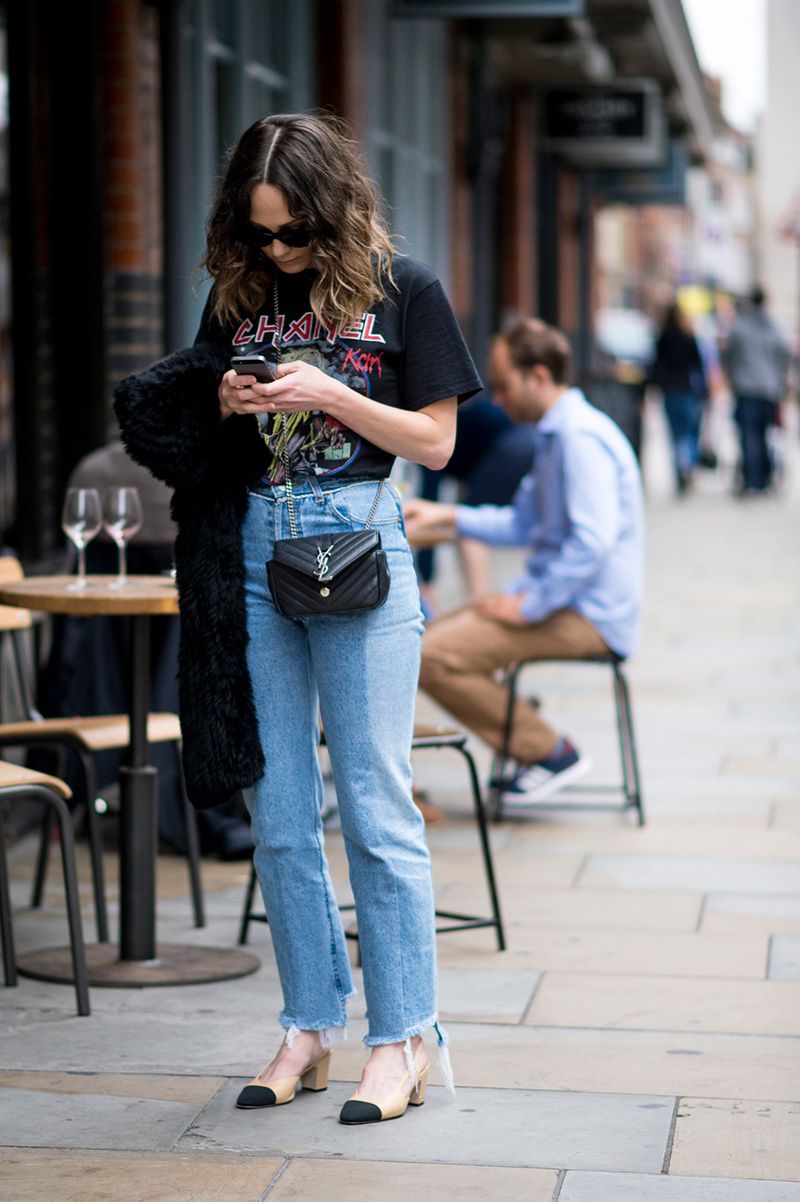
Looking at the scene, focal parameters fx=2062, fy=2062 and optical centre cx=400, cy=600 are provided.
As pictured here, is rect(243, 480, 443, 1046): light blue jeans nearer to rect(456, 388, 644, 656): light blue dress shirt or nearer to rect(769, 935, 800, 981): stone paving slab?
rect(769, 935, 800, 981): stone paving slab

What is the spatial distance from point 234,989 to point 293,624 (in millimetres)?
1333

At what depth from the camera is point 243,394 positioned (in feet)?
12.0

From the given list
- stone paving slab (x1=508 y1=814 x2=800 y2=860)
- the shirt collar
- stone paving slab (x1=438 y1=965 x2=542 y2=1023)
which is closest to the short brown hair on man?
the shirt collar

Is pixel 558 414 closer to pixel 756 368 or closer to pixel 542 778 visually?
pixel 542 778

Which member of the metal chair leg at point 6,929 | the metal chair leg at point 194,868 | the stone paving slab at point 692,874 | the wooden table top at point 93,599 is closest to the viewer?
the wooden table top at point 93,599

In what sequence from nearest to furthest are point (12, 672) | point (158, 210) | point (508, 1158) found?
point (508, 1158)
point (12, 672)
point (158, 210)

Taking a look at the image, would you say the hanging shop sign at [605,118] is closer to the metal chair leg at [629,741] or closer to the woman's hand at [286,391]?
the metal chair leg at [629,741]

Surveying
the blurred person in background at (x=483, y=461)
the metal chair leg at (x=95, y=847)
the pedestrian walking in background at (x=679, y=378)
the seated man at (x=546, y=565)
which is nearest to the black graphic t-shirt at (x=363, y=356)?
the metal chair leg at (x=95, y=847)

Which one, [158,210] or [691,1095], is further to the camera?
[158,210]

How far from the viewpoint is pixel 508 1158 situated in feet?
12.1

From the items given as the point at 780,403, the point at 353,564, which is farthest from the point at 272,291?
the point at 780,403

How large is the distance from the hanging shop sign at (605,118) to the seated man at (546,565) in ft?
38.6

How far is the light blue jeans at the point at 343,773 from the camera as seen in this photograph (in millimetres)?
3809

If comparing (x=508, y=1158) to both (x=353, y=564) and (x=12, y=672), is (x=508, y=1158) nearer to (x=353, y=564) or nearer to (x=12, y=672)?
(x=353, y=564)
